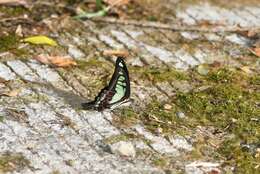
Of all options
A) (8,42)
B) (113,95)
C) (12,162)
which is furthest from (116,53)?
(12,162)

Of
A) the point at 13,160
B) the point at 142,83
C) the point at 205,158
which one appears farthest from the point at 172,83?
the point at 13,160

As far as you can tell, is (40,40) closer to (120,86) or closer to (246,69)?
(120,86)

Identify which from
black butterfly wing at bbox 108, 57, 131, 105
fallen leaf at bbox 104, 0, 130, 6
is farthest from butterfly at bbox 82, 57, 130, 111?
fallen leaf at bbox 104, 0, 130, 6

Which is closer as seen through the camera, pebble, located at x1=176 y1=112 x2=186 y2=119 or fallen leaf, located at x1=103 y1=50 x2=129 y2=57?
pebble, located at x1=176 y1=112 x2=186 y2=119

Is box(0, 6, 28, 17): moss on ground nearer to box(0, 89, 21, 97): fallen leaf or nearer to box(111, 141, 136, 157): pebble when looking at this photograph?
box(0, 89, 21, 97): fallen leaf

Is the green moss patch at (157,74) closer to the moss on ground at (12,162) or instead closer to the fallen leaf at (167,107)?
the fallen leaf at (167,107)

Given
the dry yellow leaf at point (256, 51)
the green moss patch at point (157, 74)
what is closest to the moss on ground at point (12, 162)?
the green moss patch at point (157, 74)

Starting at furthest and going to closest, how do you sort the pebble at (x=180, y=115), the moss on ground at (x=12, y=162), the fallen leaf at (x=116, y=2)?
the fallen leaf at (x=116, y=2) → the pebble at (x=180, y=115) → the moss on ground at (x=12, y=162)
